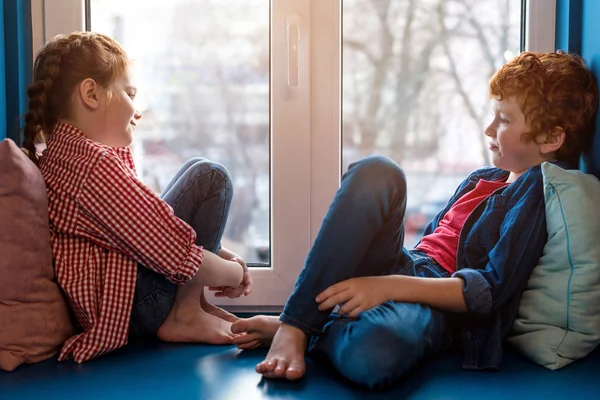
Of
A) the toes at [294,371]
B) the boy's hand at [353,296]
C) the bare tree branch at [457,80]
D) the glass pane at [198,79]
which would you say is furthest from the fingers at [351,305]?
the bare tree branch at [457,80]

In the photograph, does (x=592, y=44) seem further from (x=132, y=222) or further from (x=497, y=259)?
(x=132, y=222)

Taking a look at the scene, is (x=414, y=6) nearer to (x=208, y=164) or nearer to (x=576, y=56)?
(x=576, y=56)

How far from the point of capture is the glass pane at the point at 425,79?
1.80 metres

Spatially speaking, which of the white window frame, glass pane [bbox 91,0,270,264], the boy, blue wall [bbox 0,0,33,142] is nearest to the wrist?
the boy

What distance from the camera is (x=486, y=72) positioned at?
1814mm

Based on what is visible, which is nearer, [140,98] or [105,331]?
[105,331]

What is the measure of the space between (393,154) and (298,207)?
30 centimetres

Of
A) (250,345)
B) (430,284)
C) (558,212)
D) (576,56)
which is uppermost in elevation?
(576,56)

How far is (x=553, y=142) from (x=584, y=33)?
34 cm

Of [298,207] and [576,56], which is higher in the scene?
[576,56]

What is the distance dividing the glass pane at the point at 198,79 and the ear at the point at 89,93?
0.35 meters

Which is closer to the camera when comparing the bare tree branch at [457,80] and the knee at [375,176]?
the knee at [375,176]

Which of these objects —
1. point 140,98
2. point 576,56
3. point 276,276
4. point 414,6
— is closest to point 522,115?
point 576,56

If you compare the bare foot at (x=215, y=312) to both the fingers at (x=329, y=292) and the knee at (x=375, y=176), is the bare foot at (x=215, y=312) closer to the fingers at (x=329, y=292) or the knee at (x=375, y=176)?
the fingers at (x=329, y=292)
